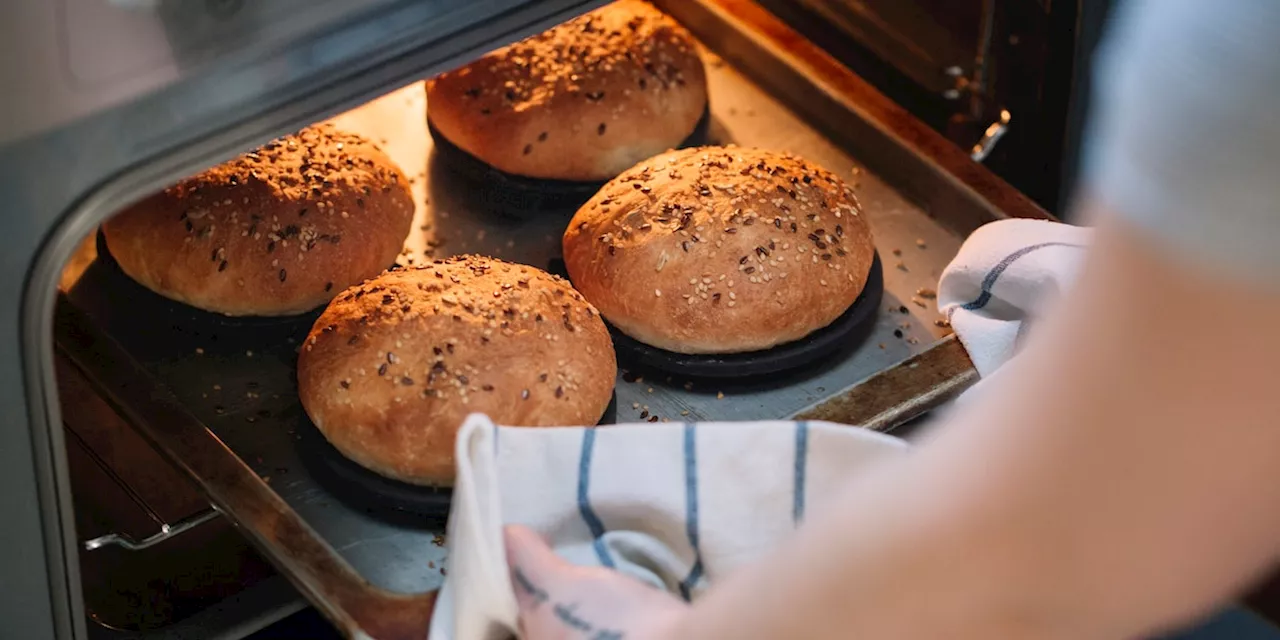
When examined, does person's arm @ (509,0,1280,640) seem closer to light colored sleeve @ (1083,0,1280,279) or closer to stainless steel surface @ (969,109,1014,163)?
→ light colored sleeve @ (1083,0,1280,279)

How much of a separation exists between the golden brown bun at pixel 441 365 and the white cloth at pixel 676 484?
22cm

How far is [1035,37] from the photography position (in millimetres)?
1577

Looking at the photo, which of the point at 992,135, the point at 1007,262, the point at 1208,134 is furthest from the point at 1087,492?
the point at 992,135

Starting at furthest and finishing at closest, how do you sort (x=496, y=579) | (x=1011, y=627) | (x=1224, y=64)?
(x=496, y=579) → (x=1011, y=627) → (x=1224, y=64)

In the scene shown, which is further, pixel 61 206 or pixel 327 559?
pixel 327 559

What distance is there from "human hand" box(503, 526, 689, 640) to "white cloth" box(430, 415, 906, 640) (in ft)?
0.21

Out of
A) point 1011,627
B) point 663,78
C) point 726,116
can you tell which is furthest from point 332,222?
point 1011,627

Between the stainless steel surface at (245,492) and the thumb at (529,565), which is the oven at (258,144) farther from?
the thumb at (529,565)

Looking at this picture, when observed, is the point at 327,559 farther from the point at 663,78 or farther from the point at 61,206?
the point at 663,78

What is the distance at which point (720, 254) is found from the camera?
1470 millimetres

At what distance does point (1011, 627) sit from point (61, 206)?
622 mm

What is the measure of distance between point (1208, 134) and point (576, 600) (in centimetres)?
58

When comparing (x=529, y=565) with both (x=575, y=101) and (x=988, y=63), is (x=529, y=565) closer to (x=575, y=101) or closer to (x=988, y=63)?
(x=575, y=101)

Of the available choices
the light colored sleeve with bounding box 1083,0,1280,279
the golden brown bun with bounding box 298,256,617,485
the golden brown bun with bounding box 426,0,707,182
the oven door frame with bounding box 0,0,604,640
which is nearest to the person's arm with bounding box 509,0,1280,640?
the light colored sleeve with bounding box 1083,0,1280,279
